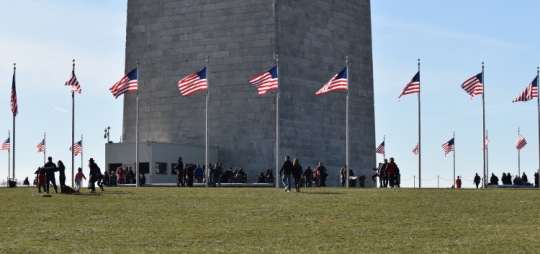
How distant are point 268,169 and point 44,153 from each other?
23029 millimetres

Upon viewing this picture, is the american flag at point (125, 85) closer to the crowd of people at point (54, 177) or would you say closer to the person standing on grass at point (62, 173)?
the crowd of people at point (54, 177)

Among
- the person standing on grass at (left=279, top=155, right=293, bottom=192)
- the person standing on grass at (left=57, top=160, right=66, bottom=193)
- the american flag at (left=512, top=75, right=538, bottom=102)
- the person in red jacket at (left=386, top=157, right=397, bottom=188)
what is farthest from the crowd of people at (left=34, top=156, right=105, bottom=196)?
the american flag at (left=512, top=75, right=538, bottom=102)

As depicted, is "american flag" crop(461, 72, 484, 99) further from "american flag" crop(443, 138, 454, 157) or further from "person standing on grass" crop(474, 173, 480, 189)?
"person standing on grass" crop(474, 173, 480, 189)

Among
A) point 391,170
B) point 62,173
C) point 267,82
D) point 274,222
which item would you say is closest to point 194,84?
point 267,82

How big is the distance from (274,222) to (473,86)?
29110 mm

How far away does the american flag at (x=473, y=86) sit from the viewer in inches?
2271

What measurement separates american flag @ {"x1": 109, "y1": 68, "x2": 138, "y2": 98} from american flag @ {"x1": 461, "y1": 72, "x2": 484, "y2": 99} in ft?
56.2

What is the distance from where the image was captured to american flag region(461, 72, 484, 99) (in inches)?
2271

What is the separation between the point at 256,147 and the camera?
254 ft

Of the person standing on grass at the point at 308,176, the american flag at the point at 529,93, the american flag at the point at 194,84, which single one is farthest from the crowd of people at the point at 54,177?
the american flag at the point at 529,93

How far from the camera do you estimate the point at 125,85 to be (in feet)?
186

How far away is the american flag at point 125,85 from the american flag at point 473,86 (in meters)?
17.1

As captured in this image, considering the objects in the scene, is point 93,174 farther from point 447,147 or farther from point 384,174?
point 447,147

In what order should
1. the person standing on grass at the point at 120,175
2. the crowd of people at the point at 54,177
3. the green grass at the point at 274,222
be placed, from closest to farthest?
→ the green grass at the point at 274,222, the crowd of people at the point at 54,177, the person standing on grass at the point at 120,175
